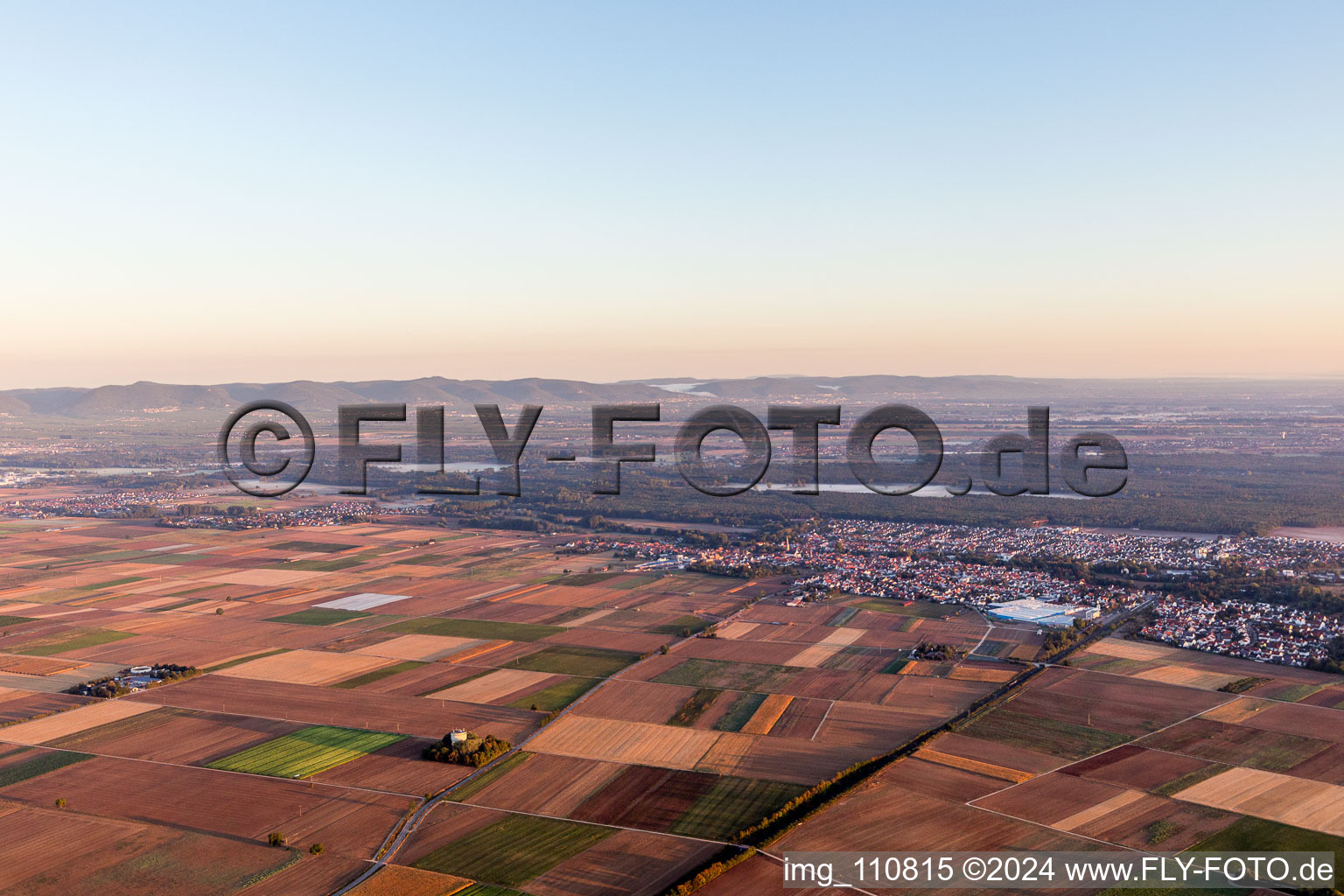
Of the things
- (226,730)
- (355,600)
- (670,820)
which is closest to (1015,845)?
(670,820)

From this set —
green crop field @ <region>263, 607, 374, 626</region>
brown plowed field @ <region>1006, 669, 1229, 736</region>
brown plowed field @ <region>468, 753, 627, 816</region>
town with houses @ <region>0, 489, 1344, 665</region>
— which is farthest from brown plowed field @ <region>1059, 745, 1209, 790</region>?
green crop field @ <region>263, 607, 374, 626</region>

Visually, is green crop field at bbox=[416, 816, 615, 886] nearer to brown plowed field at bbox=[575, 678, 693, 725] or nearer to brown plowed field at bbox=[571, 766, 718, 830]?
brown plowed field at bbox=[571, 766, 718, 830]

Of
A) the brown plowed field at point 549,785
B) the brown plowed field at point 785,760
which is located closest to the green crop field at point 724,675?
the brown plowed field at point 785,760

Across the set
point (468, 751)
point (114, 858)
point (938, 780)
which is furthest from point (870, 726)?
point (114, 858)

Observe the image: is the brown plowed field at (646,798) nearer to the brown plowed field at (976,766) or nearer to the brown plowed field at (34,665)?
the brown plowed field at (976,766)

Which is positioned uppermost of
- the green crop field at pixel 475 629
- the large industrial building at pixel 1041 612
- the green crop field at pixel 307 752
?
the large industrial building at pixel 1041 612
